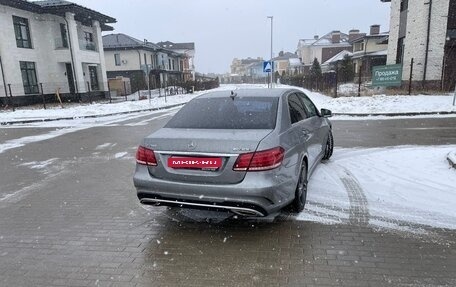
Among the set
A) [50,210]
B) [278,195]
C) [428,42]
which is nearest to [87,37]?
[428,42]

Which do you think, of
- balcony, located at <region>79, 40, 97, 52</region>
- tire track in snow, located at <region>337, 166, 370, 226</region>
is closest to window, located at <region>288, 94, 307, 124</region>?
tire track in snow, located at <region>337, 166, 370, 226</region>

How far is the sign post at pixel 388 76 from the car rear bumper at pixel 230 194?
18669 millimetres

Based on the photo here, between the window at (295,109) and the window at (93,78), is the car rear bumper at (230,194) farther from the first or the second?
the window at (93,78)

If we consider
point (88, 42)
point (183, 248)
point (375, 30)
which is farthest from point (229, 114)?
point (375, 30)

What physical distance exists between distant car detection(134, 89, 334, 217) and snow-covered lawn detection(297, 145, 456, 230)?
1.85ft

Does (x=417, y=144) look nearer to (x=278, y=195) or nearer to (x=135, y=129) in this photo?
(x=278, y=195)

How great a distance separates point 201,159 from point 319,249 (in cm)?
158

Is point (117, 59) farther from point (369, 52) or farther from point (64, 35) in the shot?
point (369, 52)

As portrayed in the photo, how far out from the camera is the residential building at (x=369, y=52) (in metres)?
39.7

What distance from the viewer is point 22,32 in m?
27.2

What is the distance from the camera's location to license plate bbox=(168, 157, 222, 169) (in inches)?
148

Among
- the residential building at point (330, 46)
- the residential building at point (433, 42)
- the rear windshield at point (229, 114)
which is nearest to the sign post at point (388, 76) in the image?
the residential building at point (433, 42)

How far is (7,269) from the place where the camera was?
3549mm

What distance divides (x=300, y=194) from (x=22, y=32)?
29694 millimetres
